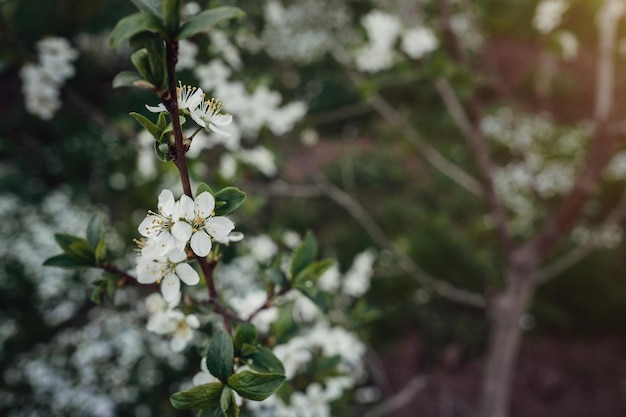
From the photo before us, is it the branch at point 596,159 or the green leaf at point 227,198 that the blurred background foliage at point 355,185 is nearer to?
the branch at point 596,159

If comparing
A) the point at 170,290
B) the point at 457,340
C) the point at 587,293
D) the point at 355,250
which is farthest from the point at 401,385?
the point at 170,290

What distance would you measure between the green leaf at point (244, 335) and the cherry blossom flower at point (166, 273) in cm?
13

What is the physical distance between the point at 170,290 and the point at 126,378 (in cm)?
282

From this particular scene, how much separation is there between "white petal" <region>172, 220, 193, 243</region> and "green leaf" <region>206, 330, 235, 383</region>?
162mm

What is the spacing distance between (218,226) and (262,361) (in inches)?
11.2

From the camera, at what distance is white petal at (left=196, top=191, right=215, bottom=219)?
700 millimetres

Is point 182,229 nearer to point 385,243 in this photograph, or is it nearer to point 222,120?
point 222,120

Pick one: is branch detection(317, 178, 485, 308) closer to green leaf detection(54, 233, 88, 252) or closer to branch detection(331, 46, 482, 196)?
branch detection(331, 46, 482, 196)

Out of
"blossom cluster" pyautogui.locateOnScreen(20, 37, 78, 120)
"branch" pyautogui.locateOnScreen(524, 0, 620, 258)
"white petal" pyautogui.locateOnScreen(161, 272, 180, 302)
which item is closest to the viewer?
"white petal" pyautogui.locateOnScreen(161, 272, 180, 302)

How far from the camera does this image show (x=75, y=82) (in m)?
7.08

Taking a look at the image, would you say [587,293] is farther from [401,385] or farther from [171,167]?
[171,167]

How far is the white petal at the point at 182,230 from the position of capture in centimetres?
69

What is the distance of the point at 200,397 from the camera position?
0.74m

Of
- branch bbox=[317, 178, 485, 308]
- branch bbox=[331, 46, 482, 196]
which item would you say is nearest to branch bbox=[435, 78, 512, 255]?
branch bbox=[331, 46, 482, 196]
